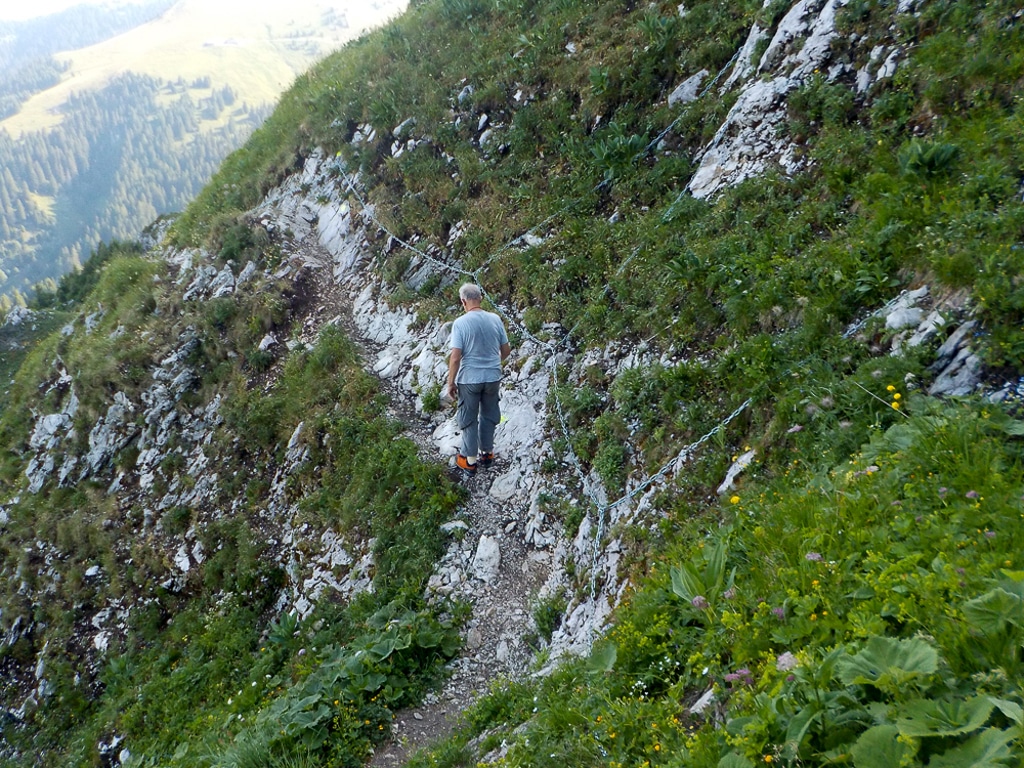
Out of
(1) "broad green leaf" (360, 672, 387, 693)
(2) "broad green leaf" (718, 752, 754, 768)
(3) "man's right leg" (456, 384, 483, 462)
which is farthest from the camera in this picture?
(3) "man's right leg" (456, 384, 483, 462)

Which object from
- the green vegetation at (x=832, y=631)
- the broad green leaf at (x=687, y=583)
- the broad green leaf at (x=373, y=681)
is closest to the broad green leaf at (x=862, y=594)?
the green vegetation at (x=832, y=631)

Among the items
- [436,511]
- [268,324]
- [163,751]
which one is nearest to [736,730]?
[436,511]

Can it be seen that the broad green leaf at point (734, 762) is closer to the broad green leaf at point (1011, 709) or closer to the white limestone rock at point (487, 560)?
the broad green leaf at point (1011, 709)

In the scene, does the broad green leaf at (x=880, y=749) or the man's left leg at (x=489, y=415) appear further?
the man's left leg at (x=489, y=415)

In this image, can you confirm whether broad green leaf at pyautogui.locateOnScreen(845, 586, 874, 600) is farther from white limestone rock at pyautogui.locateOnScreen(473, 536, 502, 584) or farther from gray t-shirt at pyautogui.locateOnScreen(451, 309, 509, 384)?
gray t-shirt at pyautogui.locateOnScreen(451, 309, 509, 384)

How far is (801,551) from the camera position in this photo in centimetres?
365

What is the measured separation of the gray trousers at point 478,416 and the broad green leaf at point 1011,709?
19.6ft

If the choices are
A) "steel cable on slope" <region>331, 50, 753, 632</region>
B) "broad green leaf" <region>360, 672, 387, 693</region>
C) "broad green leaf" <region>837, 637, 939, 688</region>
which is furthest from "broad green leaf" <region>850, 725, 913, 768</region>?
"broad green leaf" <region>360, 672, 387, 693</region>

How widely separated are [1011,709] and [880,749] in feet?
1.45

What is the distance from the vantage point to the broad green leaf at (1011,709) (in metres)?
1.99

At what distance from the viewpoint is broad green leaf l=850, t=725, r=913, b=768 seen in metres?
2.16

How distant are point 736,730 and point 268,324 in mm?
12614

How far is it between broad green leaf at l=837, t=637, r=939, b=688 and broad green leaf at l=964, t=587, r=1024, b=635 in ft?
0.69

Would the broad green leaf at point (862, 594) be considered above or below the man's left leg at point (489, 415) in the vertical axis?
above
